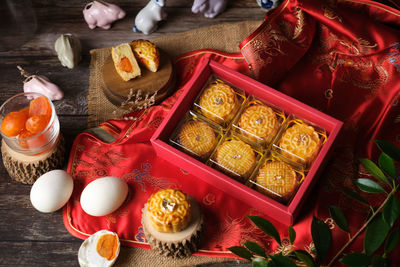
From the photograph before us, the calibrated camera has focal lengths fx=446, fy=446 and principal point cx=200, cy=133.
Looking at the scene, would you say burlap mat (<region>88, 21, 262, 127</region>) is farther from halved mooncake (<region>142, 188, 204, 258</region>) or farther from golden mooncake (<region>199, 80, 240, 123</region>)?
halved mooncake (<region>142, 188, 204, 258</region>)

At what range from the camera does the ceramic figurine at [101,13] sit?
1.76 m

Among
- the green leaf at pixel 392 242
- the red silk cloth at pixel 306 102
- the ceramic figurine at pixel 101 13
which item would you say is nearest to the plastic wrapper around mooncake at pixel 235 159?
the red silk cloth at pixel 306 102

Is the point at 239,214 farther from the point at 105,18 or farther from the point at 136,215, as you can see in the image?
the point at 105,18

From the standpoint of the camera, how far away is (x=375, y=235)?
0.96 metres

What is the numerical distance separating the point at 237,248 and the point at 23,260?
76cm

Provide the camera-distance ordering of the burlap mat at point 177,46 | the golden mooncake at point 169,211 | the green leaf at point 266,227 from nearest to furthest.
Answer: the green leaf at point 266,227 → the golden mooncake at point 169,211 → the burlap mat at point 177,46

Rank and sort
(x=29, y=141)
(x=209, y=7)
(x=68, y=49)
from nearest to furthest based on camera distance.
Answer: (x=29, y=141) < (x=68, y=49) < (x=209, y=7)

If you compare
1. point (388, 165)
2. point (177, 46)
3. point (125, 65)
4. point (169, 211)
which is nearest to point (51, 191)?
point (169, 211)

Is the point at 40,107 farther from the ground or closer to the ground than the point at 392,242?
closer to the ground

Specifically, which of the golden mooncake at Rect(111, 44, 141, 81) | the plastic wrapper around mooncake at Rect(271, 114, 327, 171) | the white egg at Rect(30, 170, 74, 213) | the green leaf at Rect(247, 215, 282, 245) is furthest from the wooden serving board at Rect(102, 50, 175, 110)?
the green leaf at Rect(247, 215, 282, 245)

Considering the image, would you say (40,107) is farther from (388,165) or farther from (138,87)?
(388,165)

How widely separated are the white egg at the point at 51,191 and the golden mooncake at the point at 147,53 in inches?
19.2

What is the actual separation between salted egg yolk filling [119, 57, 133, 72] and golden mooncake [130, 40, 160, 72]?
0.13 ft

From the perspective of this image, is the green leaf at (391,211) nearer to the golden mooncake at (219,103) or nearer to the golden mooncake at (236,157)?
the golden mooncake at (236,157)
